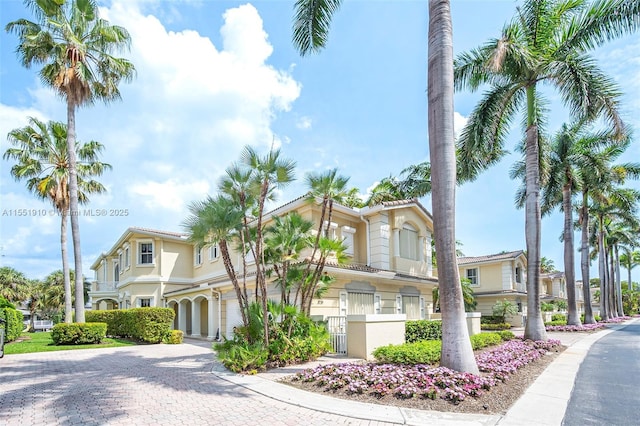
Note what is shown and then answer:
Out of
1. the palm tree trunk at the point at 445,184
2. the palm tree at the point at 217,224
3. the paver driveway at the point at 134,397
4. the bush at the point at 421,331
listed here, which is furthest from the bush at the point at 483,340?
the paver driveway at the point at 134,397

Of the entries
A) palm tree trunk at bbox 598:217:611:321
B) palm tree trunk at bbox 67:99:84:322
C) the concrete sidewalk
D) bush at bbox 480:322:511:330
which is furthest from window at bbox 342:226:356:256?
palm tree trunk at bbox 598:217:611:321

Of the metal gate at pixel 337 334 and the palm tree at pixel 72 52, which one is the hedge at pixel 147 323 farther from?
the metal gate at pixel 337 334

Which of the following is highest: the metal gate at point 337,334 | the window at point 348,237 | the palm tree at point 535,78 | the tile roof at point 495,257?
the palm tree at point 535,78

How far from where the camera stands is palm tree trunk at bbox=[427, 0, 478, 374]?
26.4 ft

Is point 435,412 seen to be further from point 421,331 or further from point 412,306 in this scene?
point 412,306

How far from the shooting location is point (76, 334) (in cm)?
1727

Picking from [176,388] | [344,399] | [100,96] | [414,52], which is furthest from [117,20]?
[344,399]

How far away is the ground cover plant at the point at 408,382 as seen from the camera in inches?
270

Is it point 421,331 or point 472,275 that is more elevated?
point 472,275

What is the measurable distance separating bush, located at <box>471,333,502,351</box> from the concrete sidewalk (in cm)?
290

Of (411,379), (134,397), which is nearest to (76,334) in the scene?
(134,397)

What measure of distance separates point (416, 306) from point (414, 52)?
13.7 metres

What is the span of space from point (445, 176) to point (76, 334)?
17.8 m

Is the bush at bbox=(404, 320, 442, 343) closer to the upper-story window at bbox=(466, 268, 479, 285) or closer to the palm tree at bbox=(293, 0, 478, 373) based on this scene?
the palm tree at bbox=(293, 0, 478, 373)
